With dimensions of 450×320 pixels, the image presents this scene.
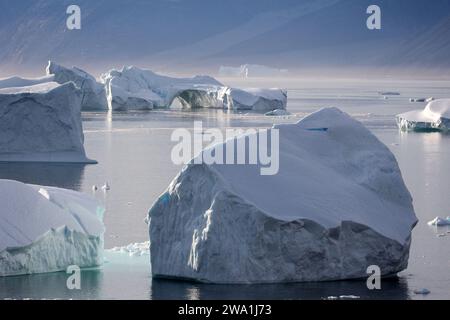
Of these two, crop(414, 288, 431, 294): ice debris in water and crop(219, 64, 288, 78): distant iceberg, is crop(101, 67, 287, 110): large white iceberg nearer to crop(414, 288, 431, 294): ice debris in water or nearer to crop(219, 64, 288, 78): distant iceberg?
crop(414, 288, 431, 294): ice debris in water

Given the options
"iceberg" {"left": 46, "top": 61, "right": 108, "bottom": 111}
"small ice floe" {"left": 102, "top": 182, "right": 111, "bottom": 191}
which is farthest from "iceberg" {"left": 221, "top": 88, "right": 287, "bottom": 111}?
"small ice floe" {"left": 102, "top": 182, "right": 111, "bottom": 191}

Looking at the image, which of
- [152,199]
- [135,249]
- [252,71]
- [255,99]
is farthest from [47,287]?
[252,71]

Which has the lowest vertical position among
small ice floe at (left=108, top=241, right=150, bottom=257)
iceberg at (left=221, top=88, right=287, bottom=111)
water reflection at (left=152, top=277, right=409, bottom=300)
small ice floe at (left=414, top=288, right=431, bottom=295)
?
small ice floe at (left=414, top=288, right=431, bottom=295)

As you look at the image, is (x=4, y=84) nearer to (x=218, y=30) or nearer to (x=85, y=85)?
(x=85, y=85)

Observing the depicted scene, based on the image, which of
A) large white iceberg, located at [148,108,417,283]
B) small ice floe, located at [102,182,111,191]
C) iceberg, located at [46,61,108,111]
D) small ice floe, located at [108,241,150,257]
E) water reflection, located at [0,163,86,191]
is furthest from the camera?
iceberg, located at [46,61,108,111]

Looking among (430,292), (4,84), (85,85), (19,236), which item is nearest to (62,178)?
(4,84)

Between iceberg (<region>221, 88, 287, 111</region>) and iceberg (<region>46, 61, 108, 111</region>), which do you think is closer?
iceberg (<region>46, 61, 108, 111</region>)
